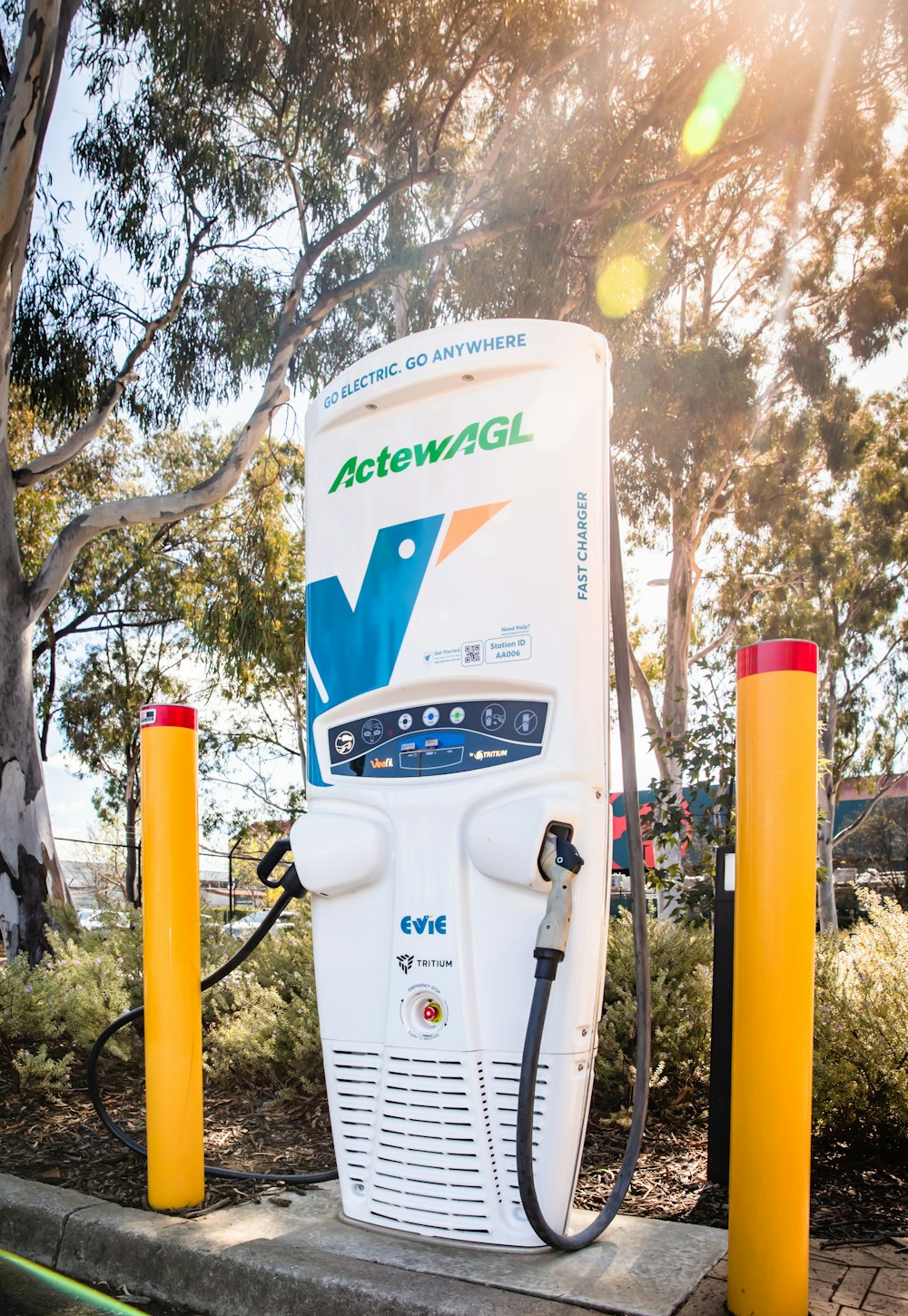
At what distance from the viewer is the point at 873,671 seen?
2161 cm

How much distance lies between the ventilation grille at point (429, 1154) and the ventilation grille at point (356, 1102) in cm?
4

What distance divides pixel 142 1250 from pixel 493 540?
211 cm

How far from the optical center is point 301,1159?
3723mm

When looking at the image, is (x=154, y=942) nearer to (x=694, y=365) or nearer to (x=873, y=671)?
(x=694, y=365)

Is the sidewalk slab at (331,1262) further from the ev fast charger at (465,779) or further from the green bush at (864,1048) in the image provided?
the green bush at (864,1048)

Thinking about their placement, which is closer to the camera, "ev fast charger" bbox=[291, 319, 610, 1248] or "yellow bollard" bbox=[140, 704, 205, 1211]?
"ev fast charger" bbox=[291, 319, 610, 1248]

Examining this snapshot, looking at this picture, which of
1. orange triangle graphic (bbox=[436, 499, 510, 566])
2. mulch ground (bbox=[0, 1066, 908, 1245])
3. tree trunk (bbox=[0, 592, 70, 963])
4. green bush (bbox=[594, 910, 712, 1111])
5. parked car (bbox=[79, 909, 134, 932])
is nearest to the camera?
orange triangle graphic (bbox=[436, 499, 510, 566])

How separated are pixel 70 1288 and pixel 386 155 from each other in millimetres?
10140

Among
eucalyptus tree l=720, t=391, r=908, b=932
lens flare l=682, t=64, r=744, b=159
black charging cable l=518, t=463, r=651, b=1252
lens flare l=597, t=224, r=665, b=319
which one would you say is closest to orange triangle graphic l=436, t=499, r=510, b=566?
black charging cable l=518, t=463, r=651, b=1252

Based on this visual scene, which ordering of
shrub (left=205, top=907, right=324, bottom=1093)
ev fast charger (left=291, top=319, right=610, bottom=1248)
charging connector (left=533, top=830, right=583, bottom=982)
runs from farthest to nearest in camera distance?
shrub (left=205, top=907, right=324, bottom=1093), ev fast charger (left=291, top=319, right=610, bottom=1248), charging connector (left=533, top=830, right=583, bottom=982)

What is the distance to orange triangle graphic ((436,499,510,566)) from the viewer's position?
9.41ft

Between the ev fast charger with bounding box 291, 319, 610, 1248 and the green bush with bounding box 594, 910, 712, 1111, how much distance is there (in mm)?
1324

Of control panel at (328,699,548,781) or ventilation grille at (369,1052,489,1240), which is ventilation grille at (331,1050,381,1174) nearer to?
ventilation grille at (369,1052,489,1240)

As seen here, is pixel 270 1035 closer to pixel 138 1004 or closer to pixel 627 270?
pixel 138 1004
